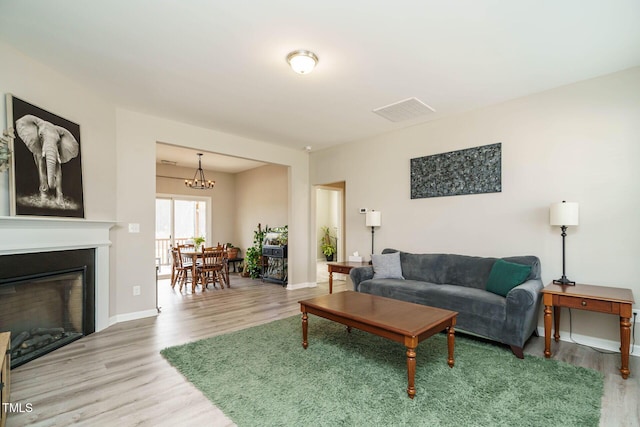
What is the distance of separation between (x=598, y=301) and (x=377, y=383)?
1973 mm

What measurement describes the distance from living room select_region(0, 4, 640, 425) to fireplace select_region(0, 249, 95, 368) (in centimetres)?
32

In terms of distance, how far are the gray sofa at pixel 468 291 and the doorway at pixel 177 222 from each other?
549 cm

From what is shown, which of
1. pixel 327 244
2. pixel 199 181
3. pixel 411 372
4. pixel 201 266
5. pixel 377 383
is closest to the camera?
pixel 411 372

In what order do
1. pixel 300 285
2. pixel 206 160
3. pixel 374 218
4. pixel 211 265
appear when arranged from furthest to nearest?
pixel 206 160, pixel 300 285, pixel 211 265, pixel 374 218

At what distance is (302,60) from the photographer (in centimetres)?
265

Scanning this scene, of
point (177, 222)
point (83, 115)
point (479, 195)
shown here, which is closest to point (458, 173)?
point (479, 195)

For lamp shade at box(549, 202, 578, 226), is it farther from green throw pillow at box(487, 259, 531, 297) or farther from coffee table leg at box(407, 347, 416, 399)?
coffee table leg at box(407, 347, 416, 399)

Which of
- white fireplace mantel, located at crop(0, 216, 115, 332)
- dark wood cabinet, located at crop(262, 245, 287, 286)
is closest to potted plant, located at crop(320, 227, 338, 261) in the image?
dark wood cabinet, located at crop(262, 245, 287, 286)

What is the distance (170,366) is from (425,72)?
3586mm

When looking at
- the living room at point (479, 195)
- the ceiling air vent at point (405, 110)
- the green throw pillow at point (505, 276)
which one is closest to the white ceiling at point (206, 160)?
the living room at point (479, 195)

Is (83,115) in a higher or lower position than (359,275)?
higher

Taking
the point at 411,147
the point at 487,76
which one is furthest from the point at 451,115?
the point at 487,76

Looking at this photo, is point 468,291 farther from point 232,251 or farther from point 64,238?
point 232,251

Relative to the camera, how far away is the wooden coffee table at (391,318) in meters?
2.15
